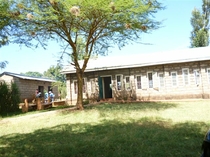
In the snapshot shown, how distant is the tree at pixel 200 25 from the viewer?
108 ft

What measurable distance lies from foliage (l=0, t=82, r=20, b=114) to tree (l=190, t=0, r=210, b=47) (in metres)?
30.2

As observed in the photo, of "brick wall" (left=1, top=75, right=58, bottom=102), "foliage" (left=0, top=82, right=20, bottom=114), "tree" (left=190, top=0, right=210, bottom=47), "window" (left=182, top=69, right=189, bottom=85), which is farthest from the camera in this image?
"tree" (left=190, top=0, right=210, bottom=47)

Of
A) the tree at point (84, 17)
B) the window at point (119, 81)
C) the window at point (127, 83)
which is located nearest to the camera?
the tree at point (84, 17)

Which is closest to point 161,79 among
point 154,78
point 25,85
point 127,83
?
point 154,78

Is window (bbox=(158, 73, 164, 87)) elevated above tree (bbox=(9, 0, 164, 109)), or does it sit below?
below

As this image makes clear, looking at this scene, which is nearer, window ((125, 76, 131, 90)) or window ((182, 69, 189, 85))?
window ((182, 69, 189, 85))

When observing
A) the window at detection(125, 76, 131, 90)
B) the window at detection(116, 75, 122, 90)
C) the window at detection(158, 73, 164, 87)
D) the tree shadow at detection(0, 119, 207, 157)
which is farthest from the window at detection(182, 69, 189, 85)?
the tree shadow at detection(0, 119, 207, 157)

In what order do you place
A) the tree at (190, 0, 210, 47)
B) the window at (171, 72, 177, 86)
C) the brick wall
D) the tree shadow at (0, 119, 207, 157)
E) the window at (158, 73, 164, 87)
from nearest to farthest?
the tree shadow at (0, 119, 207, 157), the window at (171, 72, 177, 86), the window at (158, 73, 164, 87), the brick wall, the tree at (190, 0, 210, 47)

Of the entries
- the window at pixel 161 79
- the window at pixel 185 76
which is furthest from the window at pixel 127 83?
the window at pixel 185 76

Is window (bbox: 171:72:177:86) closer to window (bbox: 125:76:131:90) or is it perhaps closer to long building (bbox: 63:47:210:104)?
long building (bbox: 63:47:210:104)

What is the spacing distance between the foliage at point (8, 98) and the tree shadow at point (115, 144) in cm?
1085

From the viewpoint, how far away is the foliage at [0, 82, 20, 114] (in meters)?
16.0

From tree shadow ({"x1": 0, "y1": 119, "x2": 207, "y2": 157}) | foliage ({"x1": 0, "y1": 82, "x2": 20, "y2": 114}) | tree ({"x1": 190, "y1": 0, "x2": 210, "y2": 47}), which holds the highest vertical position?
tree ({"x1": 190, "y1": 0, "x2": 210, "y2": 47})

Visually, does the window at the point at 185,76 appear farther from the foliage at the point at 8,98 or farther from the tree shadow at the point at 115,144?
the foliage at the point at 8,98
